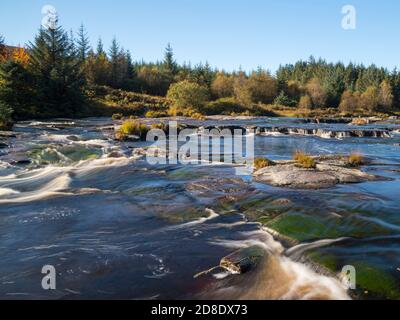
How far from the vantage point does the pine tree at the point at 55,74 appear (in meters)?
50.5

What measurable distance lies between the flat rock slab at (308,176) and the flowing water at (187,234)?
1.91ft

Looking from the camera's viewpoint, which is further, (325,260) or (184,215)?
(184,215)

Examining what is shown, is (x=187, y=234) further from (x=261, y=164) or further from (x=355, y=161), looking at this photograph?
(x=355, y=161)

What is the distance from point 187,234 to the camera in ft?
30.3

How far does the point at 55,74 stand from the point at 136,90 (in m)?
41.0

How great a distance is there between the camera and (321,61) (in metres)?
166

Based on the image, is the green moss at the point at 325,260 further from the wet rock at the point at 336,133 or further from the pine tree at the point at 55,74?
the pine tree at the point at 55,74

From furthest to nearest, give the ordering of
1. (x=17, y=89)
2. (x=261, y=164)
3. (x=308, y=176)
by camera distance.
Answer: (x=17, y=89) → (x=261, y=164) → (x=308, y=176)

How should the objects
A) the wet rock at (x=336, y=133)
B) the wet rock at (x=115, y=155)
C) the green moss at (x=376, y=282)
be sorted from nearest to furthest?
the green moss at (x=376, y=282)
the wet rock at (x=115, y=155)
the wet rock at (x=336, y=133)

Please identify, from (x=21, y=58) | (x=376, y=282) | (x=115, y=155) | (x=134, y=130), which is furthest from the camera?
(x=21, y=58)

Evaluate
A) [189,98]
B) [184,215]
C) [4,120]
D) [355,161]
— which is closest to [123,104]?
[189,98]

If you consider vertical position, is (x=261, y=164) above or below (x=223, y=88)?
below

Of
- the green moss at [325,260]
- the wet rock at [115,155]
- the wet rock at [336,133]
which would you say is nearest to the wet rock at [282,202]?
the green moss at [325,260]

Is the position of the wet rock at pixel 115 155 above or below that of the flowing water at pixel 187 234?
above
